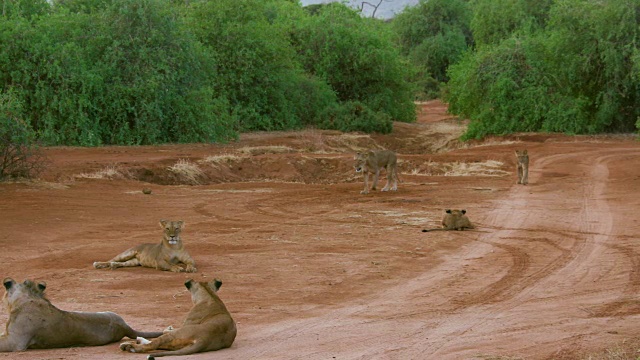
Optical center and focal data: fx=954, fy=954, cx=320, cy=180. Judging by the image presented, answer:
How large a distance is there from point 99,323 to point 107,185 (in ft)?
51.3

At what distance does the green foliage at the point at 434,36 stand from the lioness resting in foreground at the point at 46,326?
60.4 m

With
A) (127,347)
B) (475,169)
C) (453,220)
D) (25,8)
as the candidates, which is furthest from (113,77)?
(127,347)

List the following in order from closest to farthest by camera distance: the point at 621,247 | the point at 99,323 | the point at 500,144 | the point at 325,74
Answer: the point at 99,323
the point at 621,247
the point at 500,144
the point at 325,74

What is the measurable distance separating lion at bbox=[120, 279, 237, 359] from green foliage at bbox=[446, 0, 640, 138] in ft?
118

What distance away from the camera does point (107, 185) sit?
23.9m

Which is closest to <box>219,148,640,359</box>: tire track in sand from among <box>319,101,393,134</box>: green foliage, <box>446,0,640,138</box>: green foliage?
<box>446,0,640,138</box>: green foliage

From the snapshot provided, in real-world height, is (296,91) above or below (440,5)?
below

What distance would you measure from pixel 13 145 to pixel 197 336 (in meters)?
15.6

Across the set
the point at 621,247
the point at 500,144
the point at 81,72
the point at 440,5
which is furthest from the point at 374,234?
the point at 440,5

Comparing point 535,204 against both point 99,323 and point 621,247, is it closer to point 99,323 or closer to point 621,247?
point 621,247

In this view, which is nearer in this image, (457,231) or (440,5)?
(457,231)

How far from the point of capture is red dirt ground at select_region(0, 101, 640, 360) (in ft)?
30.4

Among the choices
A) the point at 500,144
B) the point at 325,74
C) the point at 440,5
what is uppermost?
the point at 440,5

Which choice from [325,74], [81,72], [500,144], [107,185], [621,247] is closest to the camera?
[621,247]
